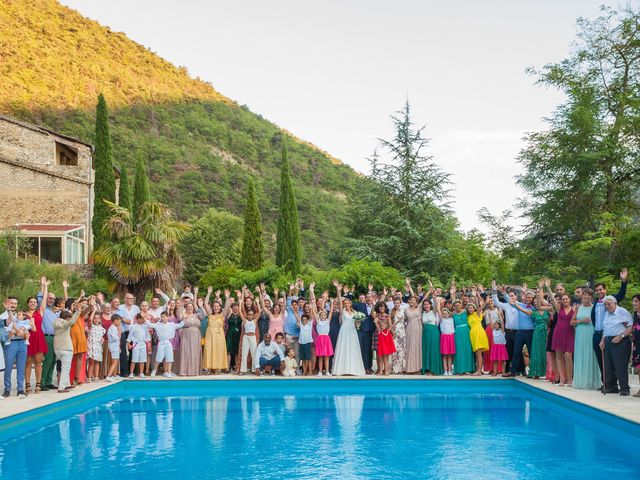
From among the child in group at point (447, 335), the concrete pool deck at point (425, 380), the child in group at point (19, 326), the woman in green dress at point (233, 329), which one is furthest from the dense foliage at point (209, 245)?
the child in group at point (19, 326)

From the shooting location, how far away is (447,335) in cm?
1198

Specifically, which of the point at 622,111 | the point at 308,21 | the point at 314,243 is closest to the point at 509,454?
the point at 308,21

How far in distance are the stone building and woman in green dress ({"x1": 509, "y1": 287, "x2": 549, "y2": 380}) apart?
840 inches

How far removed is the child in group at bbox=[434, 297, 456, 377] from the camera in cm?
1199

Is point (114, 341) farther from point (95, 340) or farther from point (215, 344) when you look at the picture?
point (215, 344)

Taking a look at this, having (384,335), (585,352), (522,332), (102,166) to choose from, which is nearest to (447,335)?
(384,335)

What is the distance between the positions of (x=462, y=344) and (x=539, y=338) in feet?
4.76

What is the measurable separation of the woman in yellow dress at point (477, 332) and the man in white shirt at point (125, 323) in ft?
20.3

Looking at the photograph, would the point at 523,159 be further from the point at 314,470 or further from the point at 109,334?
the point at 314,470

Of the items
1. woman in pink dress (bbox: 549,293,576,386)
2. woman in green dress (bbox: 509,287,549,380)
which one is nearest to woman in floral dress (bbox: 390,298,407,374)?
woman in green dress (bbox: 509,287,549,380)

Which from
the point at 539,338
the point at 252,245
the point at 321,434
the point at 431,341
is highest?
the point at 252,245

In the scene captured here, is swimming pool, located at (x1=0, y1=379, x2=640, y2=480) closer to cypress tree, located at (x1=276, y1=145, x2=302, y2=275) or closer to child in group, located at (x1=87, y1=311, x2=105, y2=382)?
child in group, located at (x1=87, y1=311, x2=105, y2=382)

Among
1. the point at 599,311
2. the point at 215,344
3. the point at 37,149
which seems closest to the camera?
the point at 599,311

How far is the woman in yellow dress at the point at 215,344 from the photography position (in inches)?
488
